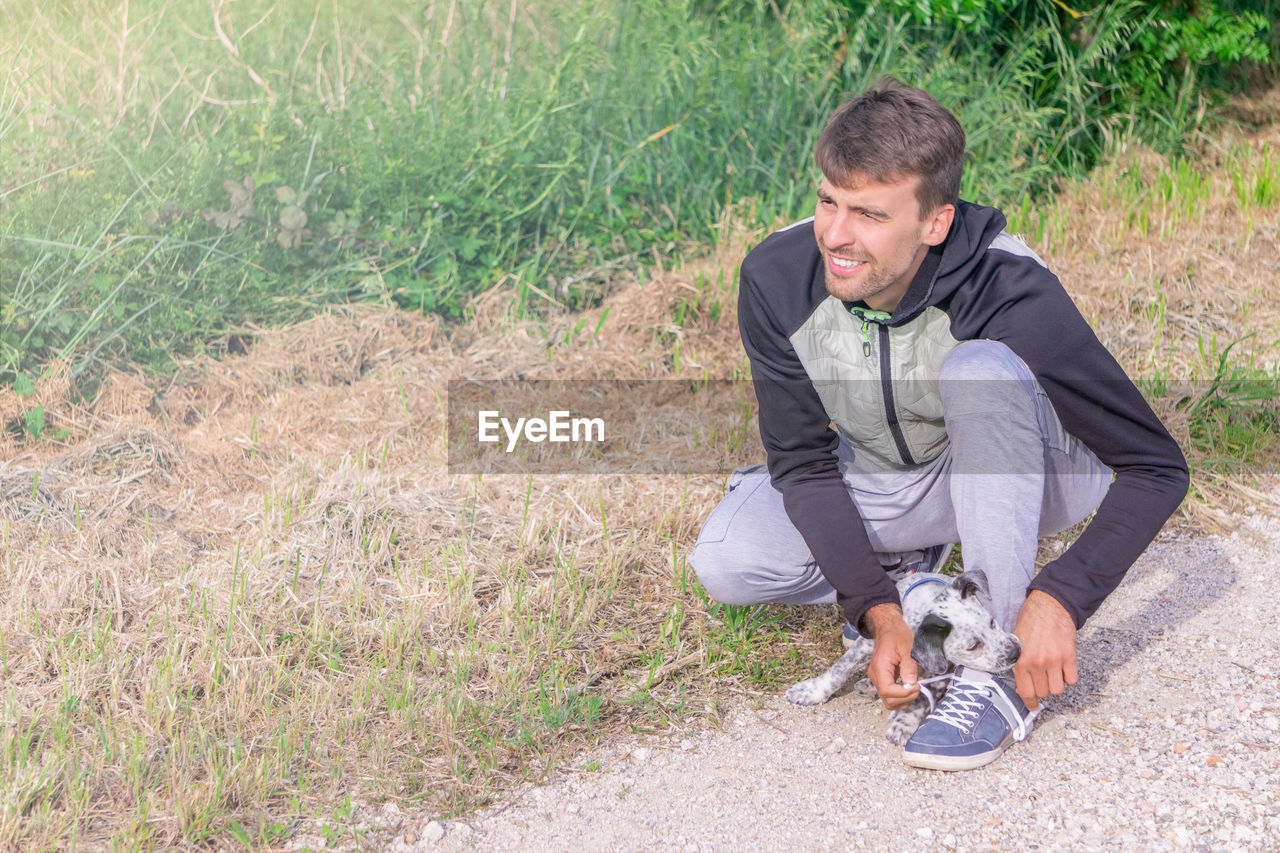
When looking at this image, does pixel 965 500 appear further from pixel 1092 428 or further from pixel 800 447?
pixel 800 447

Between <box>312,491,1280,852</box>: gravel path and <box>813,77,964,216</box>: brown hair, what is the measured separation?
4.30 feet

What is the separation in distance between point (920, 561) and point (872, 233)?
3.33ft

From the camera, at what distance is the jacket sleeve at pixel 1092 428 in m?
2.60

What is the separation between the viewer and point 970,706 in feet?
8.88

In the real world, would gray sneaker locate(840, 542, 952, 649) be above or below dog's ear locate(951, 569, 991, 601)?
below

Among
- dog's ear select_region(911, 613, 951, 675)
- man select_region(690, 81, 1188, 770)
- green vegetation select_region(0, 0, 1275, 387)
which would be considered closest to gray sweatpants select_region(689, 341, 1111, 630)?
man select_region(690, 81, 1188, 770)

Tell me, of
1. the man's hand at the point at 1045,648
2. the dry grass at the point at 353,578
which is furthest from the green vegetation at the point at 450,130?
A: the man's hand at the point at 1045,648

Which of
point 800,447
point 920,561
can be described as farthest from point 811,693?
point 800,447

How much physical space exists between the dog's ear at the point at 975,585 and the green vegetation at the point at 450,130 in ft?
9.63

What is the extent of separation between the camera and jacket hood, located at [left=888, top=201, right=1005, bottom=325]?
2744 millimetres

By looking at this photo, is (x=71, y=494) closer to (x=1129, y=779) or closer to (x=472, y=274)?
(x=472, y=274)

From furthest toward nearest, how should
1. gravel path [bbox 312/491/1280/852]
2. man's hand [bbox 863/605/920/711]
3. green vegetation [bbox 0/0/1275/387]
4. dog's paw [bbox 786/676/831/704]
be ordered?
green vegetation [bbox 0/0/1275/387] → dog's paw [bbox 786/676/831/704] → man's hand [bbox 863/605/920/711] → gravel path [bbox 312/491/1280/852]

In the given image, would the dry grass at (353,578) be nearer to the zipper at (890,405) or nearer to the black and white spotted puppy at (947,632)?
the black and white spotted puppy at (947,632)

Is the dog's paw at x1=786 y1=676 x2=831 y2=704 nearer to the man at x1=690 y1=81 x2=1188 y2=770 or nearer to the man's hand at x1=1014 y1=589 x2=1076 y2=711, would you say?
the man at x1=690 y1=81 x2=1188 y2=770
